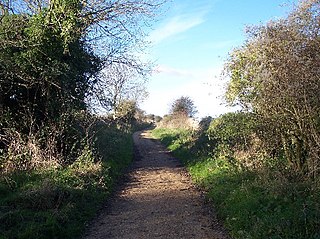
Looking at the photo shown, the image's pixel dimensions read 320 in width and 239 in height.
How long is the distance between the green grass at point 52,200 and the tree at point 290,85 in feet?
19.1

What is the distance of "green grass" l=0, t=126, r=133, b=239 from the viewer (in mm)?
7980

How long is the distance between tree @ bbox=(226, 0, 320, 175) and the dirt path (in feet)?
10.2

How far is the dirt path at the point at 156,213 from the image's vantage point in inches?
326

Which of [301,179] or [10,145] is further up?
[10,145]

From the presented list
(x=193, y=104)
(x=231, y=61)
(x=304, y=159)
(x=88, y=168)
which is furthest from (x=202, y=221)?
(x=193, y=104)

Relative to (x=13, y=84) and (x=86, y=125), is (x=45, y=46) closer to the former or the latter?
(x=13, y=84)

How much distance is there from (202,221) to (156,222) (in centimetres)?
117

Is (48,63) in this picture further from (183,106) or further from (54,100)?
(183,106)

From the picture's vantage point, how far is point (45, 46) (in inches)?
554

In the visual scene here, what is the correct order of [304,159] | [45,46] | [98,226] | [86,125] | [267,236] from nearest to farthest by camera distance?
[267,236], [98,226], [304,159], [45,46], [86,125]

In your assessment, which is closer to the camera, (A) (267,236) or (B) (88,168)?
(A) (267,236)

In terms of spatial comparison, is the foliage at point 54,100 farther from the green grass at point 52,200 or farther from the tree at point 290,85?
the tree at point 290,85

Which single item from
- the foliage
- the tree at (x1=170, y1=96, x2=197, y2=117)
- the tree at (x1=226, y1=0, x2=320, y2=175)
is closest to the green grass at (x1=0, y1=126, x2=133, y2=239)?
the foliage

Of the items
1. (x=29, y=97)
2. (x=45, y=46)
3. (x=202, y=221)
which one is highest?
(x=45, y=46)
